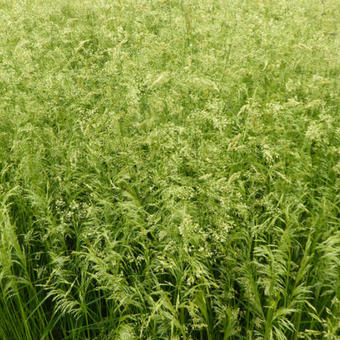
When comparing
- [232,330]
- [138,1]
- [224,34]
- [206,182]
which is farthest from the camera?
[138,1]

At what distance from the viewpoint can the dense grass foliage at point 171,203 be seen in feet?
7.18

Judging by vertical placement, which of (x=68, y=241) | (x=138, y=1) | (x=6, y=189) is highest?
(x=138, y=1)

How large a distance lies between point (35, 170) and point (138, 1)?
4444mm

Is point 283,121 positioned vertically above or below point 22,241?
above

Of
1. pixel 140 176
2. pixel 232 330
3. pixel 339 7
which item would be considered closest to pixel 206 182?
pixel 140 176

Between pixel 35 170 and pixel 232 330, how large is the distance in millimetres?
1813

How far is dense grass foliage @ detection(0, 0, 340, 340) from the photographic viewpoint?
2188 mm

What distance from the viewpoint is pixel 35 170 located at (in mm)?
2791

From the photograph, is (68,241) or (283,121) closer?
(68,241)

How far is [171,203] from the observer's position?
7.44 ft

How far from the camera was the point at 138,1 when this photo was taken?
615 centimetres

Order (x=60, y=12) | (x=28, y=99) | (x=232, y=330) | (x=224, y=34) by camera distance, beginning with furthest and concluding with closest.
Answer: (x=60, y=12) → (x=224, y=34) → (x=28, y=99) → (x=232, y=330)

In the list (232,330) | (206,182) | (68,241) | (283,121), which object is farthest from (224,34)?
(232,330)

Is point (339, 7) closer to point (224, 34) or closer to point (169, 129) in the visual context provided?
point (224, 34)
